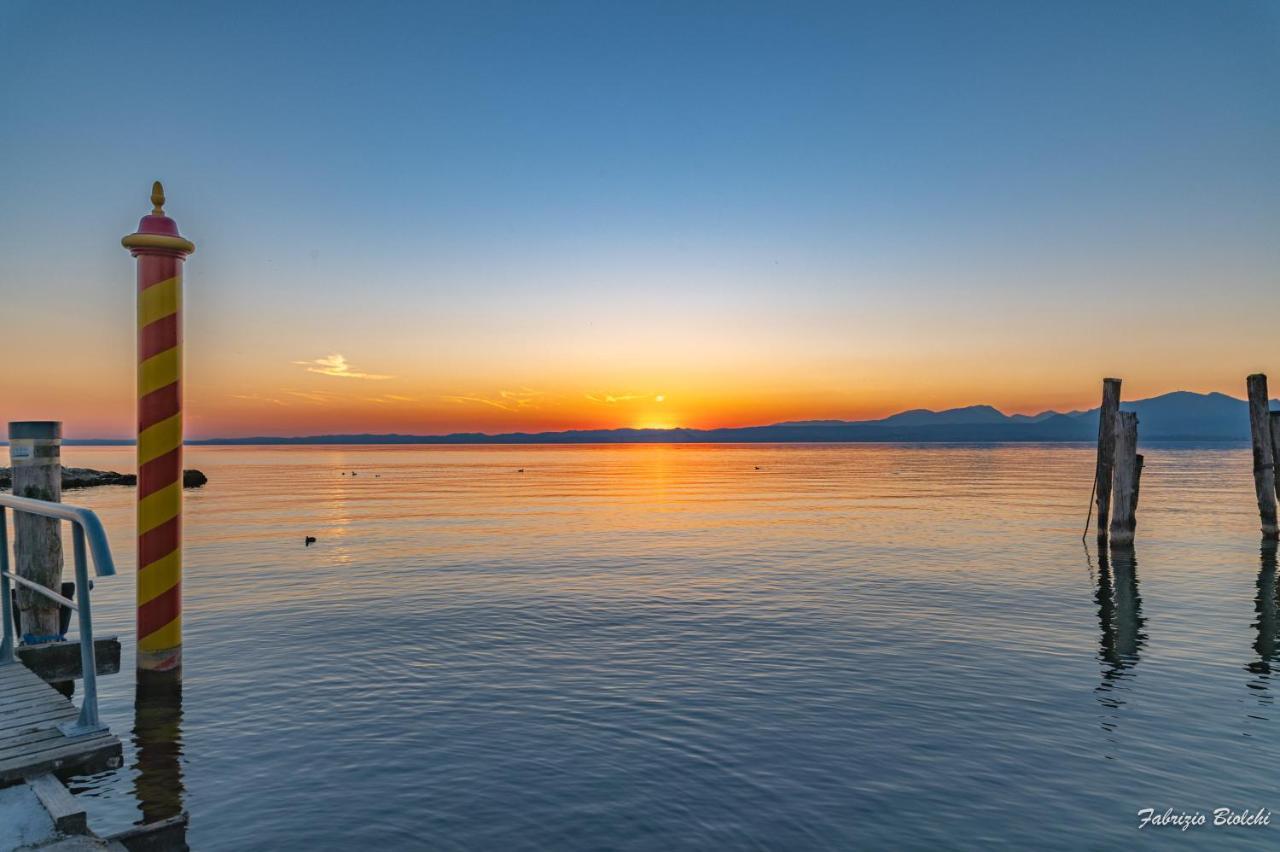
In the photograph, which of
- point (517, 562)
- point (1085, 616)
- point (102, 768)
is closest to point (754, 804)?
point (102, 768)

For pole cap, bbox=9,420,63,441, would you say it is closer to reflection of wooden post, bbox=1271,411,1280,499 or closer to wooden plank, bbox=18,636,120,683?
wooden plank, bbox=18,636,120,683

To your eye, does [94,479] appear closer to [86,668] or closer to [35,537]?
[35,537]

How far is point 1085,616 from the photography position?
15867 mm

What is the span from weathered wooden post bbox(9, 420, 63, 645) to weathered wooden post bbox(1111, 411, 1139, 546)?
26.9 metres

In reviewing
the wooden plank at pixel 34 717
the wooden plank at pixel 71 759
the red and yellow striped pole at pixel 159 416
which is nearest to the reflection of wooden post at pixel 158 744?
the red and yellow striped pole at pixel 159 416

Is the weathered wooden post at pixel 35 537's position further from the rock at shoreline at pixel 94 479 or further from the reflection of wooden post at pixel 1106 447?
the rock at shoreline at pixel 94 479

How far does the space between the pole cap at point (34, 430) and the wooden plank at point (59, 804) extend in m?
5.02

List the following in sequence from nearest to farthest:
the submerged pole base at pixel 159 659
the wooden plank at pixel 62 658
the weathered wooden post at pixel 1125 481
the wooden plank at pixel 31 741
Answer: the wooden plank at pixel 31 741 < the wooden plank at pixel 62 658 < the submerged pole base at pixel 159 659 < the weathered wooden post at pixel 1125 481

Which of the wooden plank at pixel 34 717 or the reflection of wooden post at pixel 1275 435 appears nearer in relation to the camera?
the wooden plank at pixel 34 717

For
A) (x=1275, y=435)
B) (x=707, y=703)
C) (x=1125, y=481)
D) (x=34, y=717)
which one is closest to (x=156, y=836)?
(x=34, y=717)

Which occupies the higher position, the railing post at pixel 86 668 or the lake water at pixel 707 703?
the railing post at pixel 86 668

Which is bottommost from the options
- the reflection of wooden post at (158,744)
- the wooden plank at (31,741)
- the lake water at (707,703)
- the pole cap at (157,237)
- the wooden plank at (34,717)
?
the lake water at (707,703)

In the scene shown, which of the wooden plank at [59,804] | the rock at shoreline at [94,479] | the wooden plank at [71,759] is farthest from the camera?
the rock at shoreline at [94,479]

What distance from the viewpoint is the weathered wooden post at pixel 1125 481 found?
2455 centimetres
